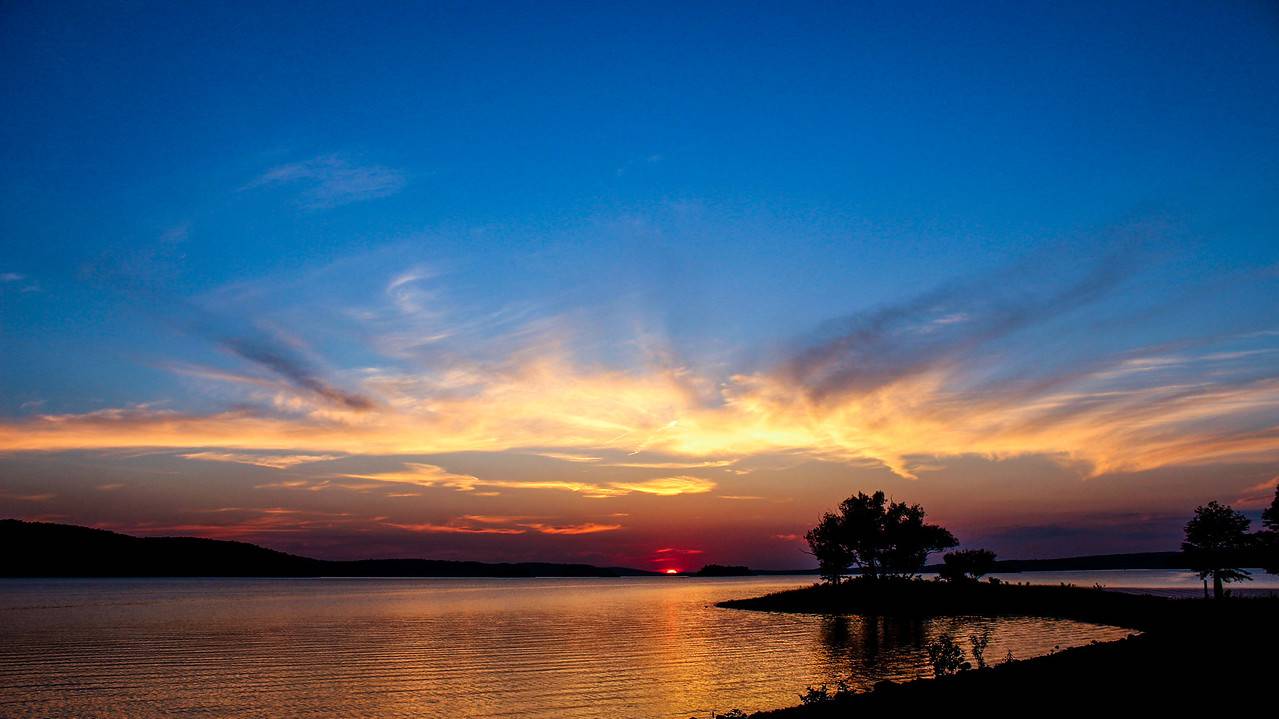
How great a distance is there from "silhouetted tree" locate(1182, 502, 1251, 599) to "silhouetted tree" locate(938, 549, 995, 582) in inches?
1855

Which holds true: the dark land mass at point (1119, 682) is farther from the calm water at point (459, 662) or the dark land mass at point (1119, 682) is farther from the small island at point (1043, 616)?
the calm water at point (459, 662)

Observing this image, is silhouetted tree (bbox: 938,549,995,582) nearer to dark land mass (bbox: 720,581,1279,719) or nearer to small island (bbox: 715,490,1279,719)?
small island (bbox: 715,490,1279,719)

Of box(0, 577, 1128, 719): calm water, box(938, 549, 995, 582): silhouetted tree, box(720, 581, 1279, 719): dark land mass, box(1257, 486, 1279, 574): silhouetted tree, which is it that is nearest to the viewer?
box(720, 581, 1279, 719): dark land mass

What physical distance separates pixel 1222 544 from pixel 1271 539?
180 inches

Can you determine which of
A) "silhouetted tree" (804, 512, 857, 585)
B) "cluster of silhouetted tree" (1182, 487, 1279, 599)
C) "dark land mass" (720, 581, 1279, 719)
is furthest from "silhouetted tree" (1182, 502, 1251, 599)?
"silhouetted tree" (804, 512, 857, 585)

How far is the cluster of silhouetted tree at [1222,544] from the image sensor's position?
3241 inches

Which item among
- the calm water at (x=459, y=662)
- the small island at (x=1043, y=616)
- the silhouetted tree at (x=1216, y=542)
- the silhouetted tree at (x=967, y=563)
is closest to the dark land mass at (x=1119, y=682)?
the small island at (x=1043, y=616)

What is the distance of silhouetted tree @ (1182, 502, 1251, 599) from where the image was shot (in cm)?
8331

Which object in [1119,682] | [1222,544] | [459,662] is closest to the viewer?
[1119,682]

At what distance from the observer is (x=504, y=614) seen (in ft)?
421

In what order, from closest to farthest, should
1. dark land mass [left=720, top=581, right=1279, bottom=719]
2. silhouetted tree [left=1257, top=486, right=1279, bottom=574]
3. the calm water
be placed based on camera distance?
1. dark land mass [left=720, top=581, right=1279, bottom=719]
2. the calm water
3. silhouetted tree [left=1257, top=486, right=1279, bottom=574]

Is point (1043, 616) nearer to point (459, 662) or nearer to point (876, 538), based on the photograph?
point (876, 538)

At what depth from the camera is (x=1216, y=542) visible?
8500 cm

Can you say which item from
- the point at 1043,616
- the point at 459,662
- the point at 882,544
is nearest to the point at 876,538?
the point at 882,544
